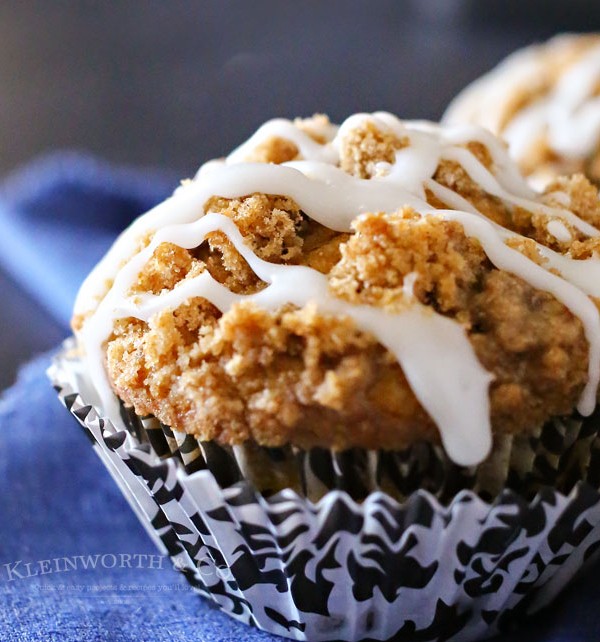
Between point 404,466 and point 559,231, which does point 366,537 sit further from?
point 559,231

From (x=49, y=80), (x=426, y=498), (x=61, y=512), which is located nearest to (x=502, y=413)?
(x=426, y=498)

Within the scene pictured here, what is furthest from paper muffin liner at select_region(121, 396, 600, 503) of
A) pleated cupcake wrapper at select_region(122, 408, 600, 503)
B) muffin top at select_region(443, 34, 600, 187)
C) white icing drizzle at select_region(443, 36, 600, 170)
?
white icing drizzle at select_region(443, 36, 600, 170)

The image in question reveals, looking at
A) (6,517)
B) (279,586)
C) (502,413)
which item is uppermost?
(6,517)

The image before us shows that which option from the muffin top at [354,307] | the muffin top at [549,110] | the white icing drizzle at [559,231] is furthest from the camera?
the muffin top at [549,110]

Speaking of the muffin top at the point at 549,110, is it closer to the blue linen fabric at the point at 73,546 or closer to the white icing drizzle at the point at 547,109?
the white icing drizzle at the point at 547,109

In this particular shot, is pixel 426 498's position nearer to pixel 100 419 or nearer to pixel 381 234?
pixel 381 234

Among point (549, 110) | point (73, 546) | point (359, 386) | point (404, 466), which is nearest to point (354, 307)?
point (359, 386)

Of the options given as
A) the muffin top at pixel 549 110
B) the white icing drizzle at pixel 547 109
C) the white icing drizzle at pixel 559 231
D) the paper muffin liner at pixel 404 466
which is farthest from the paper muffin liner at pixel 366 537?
the white icing drizzle at pixel 547 109
